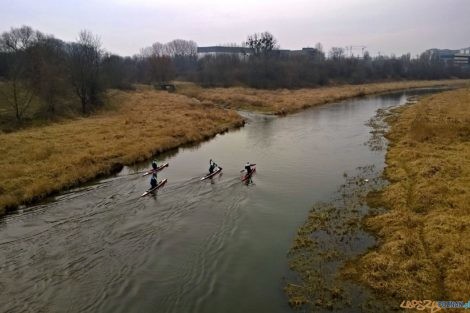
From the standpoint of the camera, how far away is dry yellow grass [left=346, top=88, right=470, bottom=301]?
15.4 m

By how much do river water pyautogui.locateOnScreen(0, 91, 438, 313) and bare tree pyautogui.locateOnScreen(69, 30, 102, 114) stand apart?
3417 centimetres

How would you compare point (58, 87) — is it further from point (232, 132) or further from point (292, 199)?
point (292, 199)

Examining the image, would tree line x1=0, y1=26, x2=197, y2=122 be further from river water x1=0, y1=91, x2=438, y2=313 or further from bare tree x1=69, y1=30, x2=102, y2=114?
river water x1=0, y1=91, x2=438, y2=313

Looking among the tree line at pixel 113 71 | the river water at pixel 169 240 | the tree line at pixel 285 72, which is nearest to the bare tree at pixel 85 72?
the tree line at pixel 113 71

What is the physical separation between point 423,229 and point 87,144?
31.0 metres

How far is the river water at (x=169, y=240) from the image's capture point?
15664 mm

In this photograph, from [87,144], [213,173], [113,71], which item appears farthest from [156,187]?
[113,71]

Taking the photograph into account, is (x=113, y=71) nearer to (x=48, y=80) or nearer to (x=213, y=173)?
(x=48, y=80)

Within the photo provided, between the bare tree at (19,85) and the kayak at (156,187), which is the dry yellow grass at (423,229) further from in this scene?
the bare tree at (19,85)

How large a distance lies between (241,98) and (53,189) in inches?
2435

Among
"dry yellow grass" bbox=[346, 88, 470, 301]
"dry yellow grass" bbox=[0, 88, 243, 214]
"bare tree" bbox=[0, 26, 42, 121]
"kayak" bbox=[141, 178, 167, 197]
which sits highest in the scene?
"bare tree" bbox=[0, 26, 42, 121]

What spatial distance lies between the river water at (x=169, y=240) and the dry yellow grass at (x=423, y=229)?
150 inches

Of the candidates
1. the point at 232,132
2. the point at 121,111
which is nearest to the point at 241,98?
the point at 121,111

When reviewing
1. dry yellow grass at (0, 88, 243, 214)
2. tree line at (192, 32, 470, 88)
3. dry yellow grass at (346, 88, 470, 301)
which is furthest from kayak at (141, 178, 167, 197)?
tree line at (192, 32, 470, 88)
